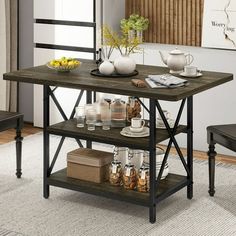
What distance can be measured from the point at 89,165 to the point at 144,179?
0.40 m

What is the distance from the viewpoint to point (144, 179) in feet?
14.0

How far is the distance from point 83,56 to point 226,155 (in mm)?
1451

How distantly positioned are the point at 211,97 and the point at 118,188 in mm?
1483

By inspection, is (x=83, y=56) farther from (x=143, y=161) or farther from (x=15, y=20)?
(x=143, y=161)

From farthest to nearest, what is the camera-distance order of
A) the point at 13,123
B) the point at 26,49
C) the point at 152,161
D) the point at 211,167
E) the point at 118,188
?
the point at 26,49, the point at 13,123, the point at 211,167, the point at 118,188, the point at 152,161

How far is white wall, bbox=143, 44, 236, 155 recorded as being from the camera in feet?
17.9

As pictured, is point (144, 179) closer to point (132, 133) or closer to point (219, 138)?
point (132, 133)

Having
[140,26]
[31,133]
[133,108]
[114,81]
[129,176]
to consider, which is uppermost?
[140,26]

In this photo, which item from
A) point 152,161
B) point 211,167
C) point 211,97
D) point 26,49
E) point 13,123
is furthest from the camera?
point 26,49

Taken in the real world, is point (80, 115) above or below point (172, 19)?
below

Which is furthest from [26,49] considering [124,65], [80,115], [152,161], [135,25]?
[152,161]

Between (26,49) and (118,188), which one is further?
(26,49)

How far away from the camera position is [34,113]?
6.45m

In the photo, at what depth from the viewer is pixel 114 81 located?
4.34 m
